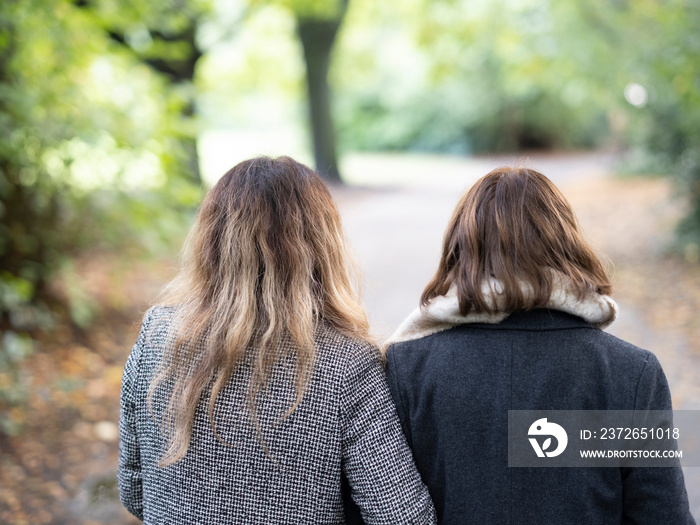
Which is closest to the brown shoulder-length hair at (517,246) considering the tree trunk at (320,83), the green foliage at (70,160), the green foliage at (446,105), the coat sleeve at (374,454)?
the coat sleeve at (374,454)

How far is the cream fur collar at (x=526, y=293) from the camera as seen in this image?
1.78 meters

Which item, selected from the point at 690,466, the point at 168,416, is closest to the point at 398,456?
the point at 168,416

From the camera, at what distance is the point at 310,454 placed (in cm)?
178

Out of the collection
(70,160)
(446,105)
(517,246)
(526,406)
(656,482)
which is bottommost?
(656,482)

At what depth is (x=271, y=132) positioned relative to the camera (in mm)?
37344

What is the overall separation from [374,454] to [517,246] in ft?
2.11

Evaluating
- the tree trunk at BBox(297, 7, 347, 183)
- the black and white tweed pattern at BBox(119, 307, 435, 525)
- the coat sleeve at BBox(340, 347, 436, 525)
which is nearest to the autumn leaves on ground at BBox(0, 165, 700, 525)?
the black and white tweed pattern at BBox(119, 307, 435, 525)

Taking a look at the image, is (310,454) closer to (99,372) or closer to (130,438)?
(130,438)

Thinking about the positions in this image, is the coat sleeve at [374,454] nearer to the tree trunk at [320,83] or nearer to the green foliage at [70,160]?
the green foliage at [70,160]

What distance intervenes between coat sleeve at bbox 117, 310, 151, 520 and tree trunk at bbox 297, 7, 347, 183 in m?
16.1

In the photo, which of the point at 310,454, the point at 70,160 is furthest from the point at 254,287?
the point at 70,160

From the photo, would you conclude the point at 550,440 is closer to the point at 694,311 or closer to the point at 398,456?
the point at 398,456

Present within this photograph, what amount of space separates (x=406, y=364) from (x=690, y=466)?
332 cm

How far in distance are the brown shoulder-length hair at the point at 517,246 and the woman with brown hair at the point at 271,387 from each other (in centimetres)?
32
